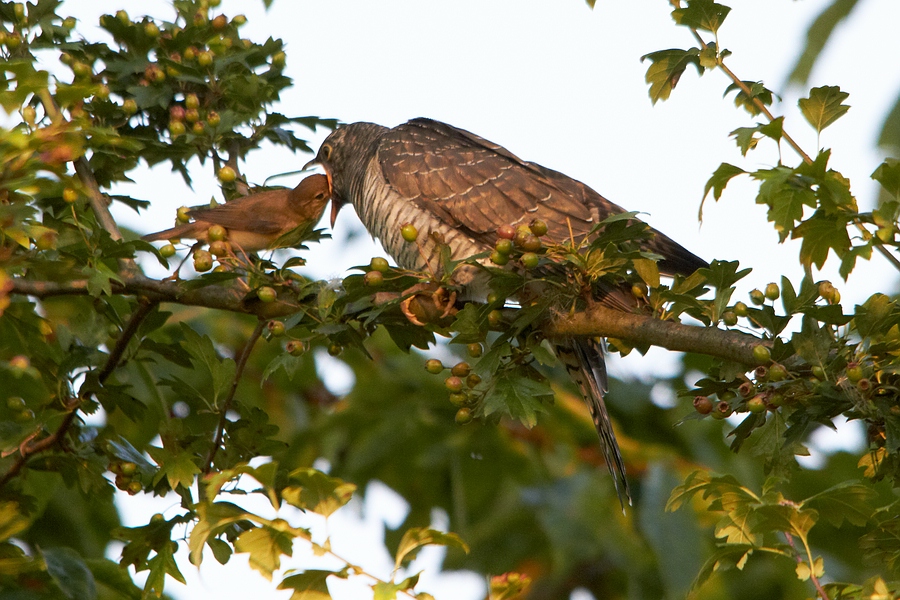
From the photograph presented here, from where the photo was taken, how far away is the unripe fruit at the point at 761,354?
233 cm

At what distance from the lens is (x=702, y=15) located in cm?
267

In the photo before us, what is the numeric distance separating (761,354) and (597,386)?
1.74 m

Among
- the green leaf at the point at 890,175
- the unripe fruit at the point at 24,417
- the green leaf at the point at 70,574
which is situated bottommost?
the green leaf at the point at 70,574

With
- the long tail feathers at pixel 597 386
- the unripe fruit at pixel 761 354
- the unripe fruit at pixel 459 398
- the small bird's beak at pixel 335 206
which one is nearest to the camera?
the unripe fruit at pixel 761 354

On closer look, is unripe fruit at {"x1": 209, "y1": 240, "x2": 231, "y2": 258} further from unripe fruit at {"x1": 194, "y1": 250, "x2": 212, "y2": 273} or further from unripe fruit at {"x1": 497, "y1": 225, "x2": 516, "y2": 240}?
unripe fruit at {"x1": 497, "y1": 225, "x2": 516, "y2": 240}

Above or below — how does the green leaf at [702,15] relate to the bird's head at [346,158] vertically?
below

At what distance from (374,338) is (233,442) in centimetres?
233

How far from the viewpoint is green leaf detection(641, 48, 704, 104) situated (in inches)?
108

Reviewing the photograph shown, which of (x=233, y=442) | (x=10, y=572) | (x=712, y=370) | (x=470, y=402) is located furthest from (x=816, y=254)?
(x=10, y=572)

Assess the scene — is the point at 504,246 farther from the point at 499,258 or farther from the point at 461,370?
the point at 461,370

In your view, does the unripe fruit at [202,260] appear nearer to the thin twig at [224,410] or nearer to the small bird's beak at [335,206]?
the thin twig at [224,410]

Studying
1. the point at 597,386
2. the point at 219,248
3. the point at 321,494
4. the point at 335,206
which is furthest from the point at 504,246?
the point at 335,206

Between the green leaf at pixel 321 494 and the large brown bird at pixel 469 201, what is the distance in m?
1.87

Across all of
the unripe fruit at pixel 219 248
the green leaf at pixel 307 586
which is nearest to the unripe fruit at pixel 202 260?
the unripe fruit at pixel 219 248
